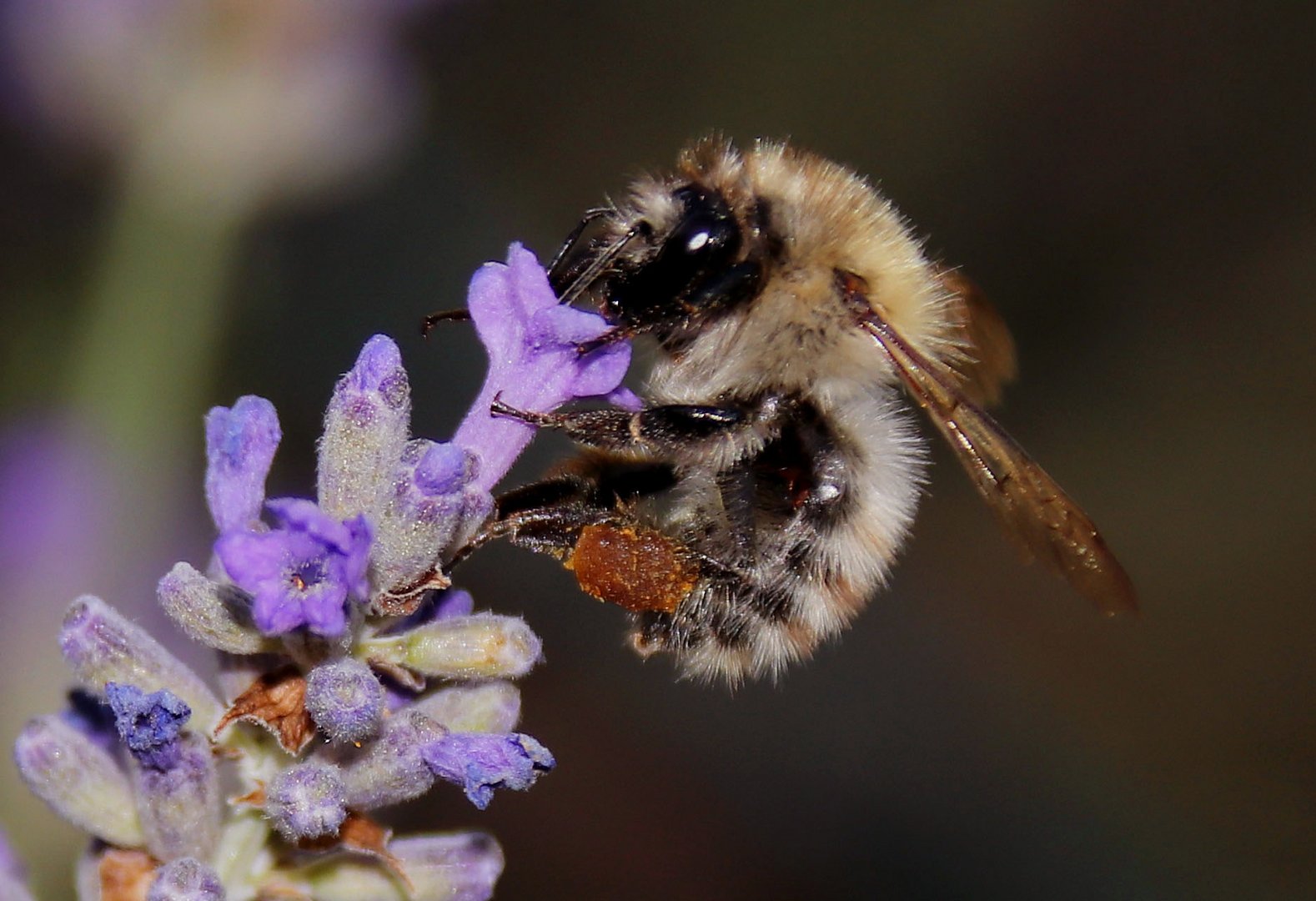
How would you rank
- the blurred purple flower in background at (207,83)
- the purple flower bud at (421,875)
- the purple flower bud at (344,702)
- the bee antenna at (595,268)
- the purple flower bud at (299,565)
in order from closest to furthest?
1. the purple flower bud at (299,565)
2. the purple flower bud at (344,702)
3. the purple flower bud at (421,875)
4. the bee antenna at (595,268)
5. the blurred purple flower in background at (207,83)

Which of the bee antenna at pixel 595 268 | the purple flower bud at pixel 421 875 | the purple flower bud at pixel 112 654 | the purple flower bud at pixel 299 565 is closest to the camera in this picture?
the purple flower bud at pixel 299 565

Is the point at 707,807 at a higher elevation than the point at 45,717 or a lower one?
lower

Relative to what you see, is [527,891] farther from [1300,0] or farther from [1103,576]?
[1300,0]

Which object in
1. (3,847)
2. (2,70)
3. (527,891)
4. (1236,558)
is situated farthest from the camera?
(1236,558)

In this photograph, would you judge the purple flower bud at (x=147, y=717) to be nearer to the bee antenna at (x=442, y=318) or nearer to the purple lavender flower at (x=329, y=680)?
the purple lavender flower at (x=329, y=680)

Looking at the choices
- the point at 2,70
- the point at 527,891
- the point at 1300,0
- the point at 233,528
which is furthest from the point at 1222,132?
the point at 233,528

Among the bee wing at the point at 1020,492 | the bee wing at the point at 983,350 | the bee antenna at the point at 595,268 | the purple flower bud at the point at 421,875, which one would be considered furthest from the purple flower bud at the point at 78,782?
the bee wing at the point at 983,350

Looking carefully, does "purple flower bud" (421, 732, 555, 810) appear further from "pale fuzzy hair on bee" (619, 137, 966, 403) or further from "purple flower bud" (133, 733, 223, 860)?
"pale fuzzy hair on bee" (619, 137, 966, 403)
